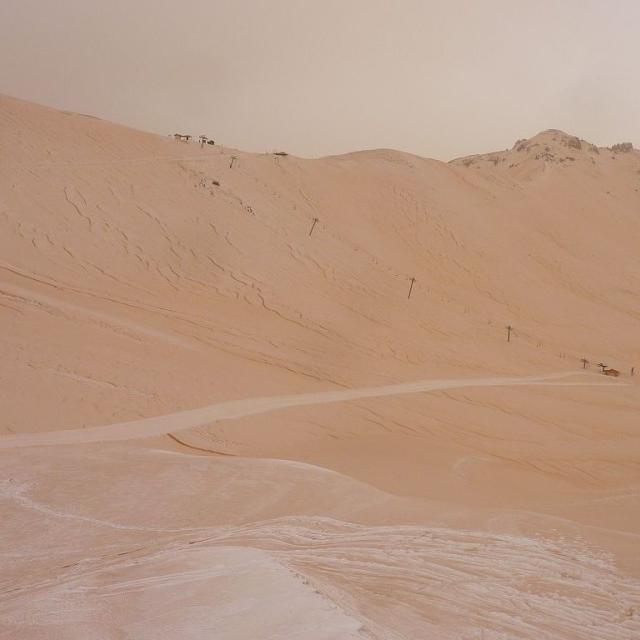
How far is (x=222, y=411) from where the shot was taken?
41.2 ft

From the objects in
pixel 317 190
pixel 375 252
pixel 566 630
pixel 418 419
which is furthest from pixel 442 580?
pixel 317 190

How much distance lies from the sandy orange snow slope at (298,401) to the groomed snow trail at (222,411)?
10cm

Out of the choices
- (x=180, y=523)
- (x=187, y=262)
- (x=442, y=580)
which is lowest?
(x=180, y=523)

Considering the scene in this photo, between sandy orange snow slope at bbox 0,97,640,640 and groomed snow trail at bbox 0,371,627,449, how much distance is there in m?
0.10

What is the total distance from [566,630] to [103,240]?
59.3 ft

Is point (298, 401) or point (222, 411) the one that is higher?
point (298, 401)

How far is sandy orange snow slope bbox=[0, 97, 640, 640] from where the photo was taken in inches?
160

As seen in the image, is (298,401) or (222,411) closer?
(222,411)

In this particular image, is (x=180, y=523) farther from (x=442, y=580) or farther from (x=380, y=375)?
(x=380, y=375)

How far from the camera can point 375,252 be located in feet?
80.3

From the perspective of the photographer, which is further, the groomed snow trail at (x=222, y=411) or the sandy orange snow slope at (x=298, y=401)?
the groomed snow trail at (x=222, y=411)

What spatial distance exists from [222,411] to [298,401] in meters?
1.99

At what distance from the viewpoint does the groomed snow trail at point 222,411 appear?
1029 cm

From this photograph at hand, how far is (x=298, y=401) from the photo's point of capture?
13.8 metres
